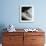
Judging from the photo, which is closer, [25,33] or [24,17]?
[25,33]

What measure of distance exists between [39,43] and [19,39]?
57 cm

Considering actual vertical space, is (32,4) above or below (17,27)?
above

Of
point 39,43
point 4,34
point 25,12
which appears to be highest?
point 25,12

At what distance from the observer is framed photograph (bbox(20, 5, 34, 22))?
13.0 feet

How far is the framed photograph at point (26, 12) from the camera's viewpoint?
3957 millimetres

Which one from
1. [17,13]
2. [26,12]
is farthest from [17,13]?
[26,12]

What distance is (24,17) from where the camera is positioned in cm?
396

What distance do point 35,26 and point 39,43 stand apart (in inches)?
27.1

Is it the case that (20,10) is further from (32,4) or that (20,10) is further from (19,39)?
(19,39)

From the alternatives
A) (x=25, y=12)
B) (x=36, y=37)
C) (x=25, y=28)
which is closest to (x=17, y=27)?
(x=25, y=28)

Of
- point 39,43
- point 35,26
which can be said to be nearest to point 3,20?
point 35,26

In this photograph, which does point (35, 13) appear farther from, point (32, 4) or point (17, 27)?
point (17, 27)

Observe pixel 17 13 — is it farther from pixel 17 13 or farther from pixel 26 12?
pixel 26 12

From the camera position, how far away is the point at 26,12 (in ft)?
13.0
